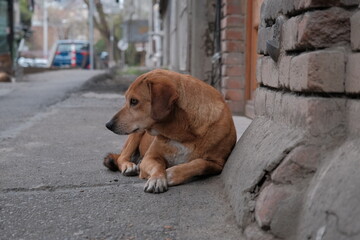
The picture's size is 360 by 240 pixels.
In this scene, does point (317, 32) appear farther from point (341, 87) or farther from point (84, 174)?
point (84, 174)

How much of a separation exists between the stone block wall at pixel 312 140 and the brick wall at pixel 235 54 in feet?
12.6

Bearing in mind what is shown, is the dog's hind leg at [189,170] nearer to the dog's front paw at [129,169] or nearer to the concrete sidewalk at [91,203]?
the concrete sidewalk at [91,203]

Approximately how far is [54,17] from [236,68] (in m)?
74.1

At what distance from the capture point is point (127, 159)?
4.25 meters

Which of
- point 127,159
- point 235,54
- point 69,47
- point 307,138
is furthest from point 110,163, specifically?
point 69,47

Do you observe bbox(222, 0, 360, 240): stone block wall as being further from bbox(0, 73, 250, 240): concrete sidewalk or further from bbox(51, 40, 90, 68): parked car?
bbox(51, 40, 90, 68): parked car

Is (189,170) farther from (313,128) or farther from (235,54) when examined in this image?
(235,54)

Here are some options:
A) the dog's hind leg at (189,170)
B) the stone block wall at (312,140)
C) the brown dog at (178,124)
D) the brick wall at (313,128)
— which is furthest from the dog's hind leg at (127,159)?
the brick wall at (313,128)

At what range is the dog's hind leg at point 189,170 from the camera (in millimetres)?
3494

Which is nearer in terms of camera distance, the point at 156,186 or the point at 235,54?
the point at 156,186

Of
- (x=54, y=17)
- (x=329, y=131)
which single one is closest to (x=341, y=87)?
(x=329, y=131)

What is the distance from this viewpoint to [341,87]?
249cm

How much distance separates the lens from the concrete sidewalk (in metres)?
2.71

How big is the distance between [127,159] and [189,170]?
882 millimetres
